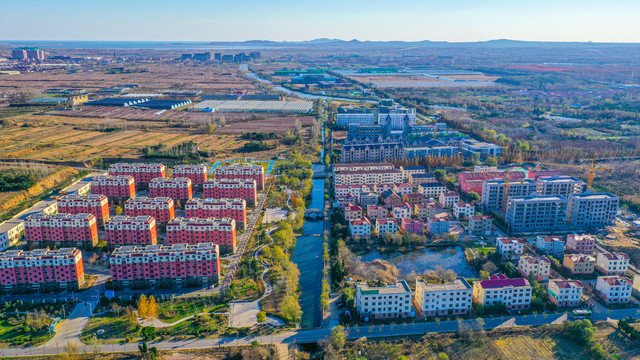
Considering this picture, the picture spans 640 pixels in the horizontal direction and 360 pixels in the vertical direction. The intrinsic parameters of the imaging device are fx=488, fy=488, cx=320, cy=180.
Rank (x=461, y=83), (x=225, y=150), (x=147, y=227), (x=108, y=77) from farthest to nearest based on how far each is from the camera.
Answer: (x=108, y=77) → (x=461, y=83) → (x=225, y=150) → (x=147, y=227)

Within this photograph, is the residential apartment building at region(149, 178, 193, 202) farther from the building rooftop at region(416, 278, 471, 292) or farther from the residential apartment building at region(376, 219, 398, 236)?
the building rooftop at region(416, 278, 471, 292)

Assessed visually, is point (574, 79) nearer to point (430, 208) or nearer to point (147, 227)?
point (430, 208)

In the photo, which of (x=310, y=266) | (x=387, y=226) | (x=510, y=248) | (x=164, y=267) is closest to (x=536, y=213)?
(x=510, y=248)

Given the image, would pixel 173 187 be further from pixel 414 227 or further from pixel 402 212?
pixel 414 227

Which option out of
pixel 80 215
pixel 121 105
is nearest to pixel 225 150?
pixel 80 215

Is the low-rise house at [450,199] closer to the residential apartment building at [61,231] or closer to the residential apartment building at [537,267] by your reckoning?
the residential apartment building at [537,267]

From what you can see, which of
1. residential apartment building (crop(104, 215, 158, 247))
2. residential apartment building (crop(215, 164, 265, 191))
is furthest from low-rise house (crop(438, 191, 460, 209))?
residential apartment building (crop(104, 215, 158, 247))
